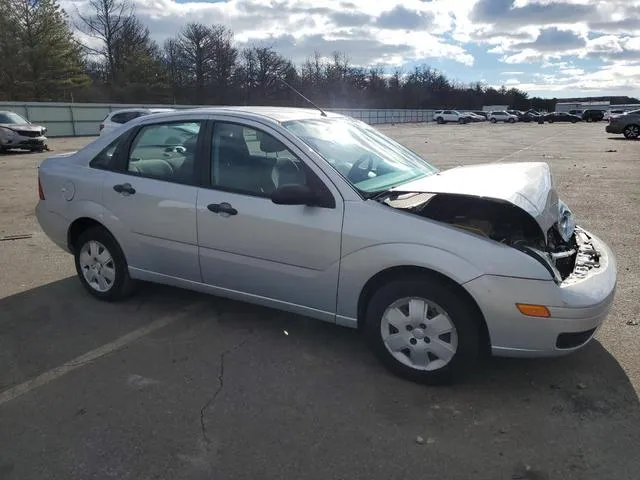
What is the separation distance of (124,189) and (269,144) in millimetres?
1382

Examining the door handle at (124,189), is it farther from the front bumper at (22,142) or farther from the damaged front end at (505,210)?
the front bumper at (22,142)

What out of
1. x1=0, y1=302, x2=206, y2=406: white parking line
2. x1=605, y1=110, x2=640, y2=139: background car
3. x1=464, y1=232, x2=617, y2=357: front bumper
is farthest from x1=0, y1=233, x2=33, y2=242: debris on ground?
x1=605, y1=110, x2=640, y2=139: background car

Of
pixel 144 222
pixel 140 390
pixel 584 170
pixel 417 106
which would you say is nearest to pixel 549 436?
pixel 140 390

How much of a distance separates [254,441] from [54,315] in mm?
2553

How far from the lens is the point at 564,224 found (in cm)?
411

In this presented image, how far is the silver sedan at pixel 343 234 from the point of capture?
10.3 feet

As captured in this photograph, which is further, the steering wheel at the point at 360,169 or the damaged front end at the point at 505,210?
the steering wheel at the point at 360,169

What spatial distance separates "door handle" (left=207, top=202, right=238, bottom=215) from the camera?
152 inches

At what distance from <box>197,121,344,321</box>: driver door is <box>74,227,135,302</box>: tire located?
0.96 meters

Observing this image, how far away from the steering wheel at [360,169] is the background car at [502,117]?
244 ft

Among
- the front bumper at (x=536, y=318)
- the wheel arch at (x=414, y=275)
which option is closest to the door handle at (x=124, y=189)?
the wheel arch at (x=414, y=275)

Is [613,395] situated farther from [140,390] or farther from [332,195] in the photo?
[140,390]

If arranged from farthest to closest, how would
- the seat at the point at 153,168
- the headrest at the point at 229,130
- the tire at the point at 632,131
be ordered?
the tire at the point at 632,131
the seat at the point at 153,168
the headrest at the point at 229,130

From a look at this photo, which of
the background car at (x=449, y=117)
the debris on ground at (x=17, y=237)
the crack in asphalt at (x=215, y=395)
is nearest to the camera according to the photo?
the crack in asphalt at (x=215, y=395)
